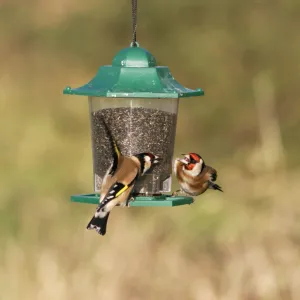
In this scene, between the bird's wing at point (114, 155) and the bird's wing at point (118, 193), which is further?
the bird's wing at point (114, 155)

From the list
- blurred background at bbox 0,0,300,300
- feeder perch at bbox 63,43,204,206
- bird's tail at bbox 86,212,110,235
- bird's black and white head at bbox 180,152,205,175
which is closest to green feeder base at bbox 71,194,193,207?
feeder perch at bbox 63,43,204,206

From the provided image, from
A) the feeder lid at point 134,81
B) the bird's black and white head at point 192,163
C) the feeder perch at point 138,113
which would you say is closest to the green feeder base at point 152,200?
the feeder perch at point 138,113

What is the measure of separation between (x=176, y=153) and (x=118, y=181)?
14.1 ft

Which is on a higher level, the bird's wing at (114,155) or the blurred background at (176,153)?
the bird's wing at (114,155)

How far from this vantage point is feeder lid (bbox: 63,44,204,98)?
22.2ft

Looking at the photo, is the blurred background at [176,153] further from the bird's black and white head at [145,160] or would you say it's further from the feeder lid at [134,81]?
the feeder lid at [134,81]

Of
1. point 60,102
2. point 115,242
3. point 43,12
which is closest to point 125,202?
point 115,242

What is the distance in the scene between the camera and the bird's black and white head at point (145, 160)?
277 inches

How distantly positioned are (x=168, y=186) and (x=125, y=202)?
1.98ft

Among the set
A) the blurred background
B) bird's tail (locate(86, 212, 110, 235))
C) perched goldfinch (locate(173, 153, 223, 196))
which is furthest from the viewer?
the blurred background

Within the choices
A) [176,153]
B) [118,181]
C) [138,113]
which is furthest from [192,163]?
[176,153]

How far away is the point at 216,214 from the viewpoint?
10.8 meters

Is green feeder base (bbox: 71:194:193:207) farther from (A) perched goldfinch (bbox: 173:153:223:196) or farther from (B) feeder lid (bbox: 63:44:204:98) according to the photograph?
(B) feeder lid (bbox: 63:44:204:98)

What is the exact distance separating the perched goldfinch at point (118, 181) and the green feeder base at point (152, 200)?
0.06 meters
